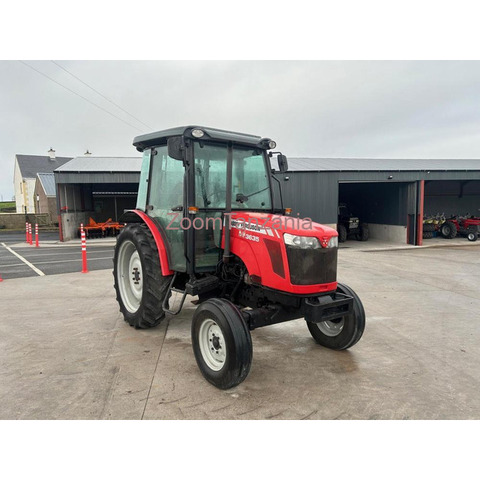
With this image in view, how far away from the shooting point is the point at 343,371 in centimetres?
340

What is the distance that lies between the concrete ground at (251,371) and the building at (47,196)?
76.6 feet

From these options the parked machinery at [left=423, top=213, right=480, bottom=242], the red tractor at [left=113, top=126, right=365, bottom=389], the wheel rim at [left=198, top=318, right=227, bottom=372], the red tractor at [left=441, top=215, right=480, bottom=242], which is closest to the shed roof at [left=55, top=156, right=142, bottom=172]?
the red tractor at [left=113, top=126, right=365, bottom=389]

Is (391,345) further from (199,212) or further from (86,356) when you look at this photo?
(86,356)

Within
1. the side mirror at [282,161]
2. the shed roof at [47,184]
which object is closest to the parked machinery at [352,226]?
the side mirror at [282,161]

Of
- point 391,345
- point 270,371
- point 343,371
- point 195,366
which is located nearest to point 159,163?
point 195,366

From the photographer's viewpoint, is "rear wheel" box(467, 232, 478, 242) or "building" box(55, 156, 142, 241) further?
"rear wheel" box(467, 232, 478, 242)

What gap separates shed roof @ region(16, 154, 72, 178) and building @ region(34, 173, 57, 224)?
6433 millimetres

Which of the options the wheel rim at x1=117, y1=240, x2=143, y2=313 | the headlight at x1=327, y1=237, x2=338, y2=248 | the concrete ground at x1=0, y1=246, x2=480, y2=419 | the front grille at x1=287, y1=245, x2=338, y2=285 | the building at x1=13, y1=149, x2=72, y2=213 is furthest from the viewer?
the building at x1=13, y1=149, x2=72, y2=213

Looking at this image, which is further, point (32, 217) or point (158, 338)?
point (32, 217)

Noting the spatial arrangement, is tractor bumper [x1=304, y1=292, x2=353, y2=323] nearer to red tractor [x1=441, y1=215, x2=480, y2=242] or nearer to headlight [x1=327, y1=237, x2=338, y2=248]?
headlight [x1=327, y1=237, x2=338, y2=248]

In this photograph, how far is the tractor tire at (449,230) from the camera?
16.5 meters

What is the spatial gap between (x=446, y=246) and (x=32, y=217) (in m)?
25.7

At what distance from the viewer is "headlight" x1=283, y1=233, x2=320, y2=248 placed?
10.4 feet

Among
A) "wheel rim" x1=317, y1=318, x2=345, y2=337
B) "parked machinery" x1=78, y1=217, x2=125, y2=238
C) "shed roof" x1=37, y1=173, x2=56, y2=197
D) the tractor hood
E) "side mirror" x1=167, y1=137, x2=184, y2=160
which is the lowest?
"wheel rim" x1=317, y1=318, x2=345, y2=337
